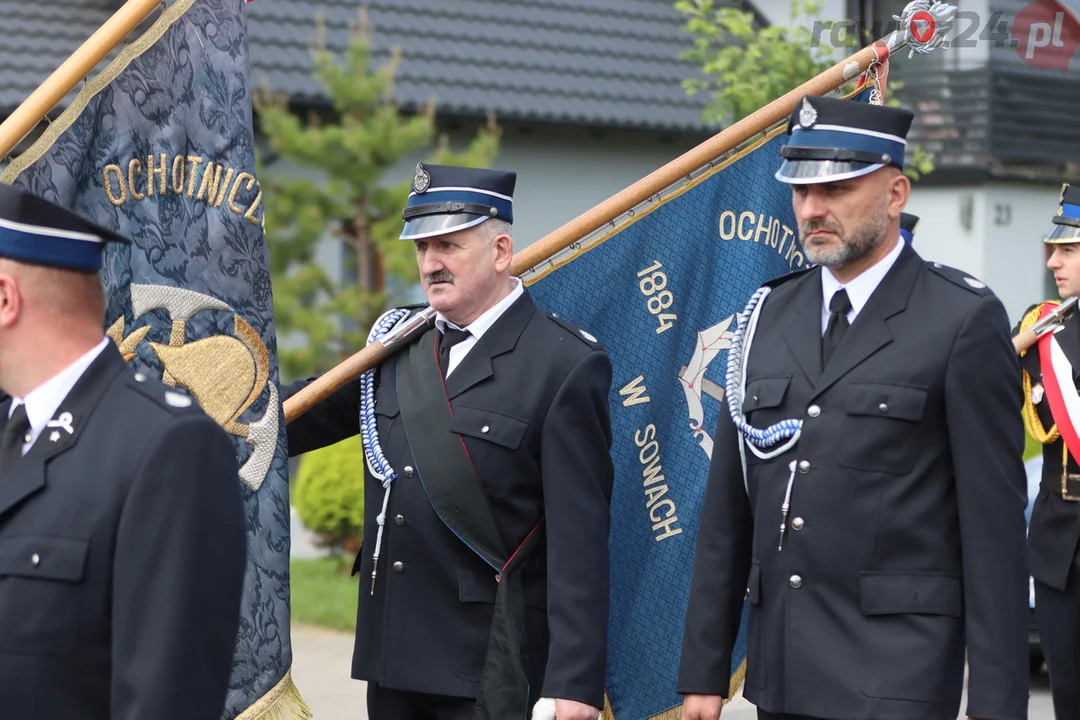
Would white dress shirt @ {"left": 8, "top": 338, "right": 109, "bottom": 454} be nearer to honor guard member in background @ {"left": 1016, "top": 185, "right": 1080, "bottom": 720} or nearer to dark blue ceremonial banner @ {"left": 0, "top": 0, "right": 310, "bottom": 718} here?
dark blue ceremonial banner @ {"left": 0, "top": 0, "right": 310, "bottom": 718}

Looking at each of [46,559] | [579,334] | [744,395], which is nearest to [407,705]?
[579,334]

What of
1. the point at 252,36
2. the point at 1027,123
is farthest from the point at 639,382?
the point at 1027,123

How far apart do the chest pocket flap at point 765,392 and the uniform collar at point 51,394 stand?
5.62ft

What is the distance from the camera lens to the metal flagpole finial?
4559mm

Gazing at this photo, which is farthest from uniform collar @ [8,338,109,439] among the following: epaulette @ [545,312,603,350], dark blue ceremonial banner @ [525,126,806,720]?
dark blue ceremonial banner @ [525,126,806,720]

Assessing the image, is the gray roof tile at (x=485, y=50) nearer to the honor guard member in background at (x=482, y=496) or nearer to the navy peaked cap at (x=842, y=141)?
the honor guard member in background at (x=482, y=496)

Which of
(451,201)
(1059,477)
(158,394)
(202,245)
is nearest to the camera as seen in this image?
(158,394)

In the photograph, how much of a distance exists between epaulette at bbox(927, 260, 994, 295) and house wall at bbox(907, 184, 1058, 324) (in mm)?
12010

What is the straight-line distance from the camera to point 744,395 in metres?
3.91

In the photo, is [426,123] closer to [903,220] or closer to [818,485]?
[903,220]

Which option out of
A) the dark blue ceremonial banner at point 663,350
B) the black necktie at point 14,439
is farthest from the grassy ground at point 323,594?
the black necktie at point 14,439

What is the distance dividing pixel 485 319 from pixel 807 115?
39.0 inches

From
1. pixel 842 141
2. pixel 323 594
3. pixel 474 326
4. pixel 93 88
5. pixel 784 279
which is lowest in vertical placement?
pixel 323 594

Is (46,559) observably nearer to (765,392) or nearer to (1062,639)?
(765,392)
